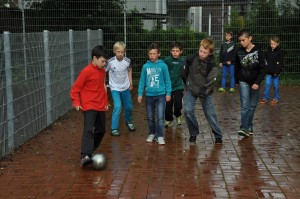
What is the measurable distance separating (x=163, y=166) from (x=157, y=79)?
186cm

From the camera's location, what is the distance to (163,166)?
6660 mm

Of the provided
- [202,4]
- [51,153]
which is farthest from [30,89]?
[202,4]

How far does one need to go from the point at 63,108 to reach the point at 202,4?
952 centimetres

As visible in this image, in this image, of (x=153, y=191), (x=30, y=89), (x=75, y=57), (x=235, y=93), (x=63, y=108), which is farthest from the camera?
(x=235, y=93)

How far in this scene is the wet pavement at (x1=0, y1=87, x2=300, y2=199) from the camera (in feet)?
18.4

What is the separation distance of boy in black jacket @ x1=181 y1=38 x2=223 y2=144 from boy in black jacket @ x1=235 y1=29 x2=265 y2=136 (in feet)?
2.09

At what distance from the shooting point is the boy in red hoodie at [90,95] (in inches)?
260

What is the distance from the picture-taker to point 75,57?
11758 millimetres

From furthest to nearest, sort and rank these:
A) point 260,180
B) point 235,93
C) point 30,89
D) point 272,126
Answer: point 235,93 < point 272,126 < point 30,89 < point 260,180

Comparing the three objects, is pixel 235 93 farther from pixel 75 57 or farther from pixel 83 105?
pixel 83 105

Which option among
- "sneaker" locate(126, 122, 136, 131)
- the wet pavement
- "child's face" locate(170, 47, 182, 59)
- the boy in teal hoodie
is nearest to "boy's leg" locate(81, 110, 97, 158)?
the wet pavement

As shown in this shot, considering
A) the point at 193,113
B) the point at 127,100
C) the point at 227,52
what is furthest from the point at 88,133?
the point at 227,52

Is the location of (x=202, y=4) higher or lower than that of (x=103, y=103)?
higher

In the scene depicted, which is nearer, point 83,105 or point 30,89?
point 83,105
